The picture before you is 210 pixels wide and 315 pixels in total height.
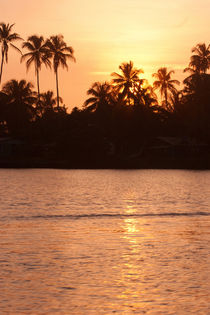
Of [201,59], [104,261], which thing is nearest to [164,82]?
[201,59]

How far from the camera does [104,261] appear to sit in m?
13.7

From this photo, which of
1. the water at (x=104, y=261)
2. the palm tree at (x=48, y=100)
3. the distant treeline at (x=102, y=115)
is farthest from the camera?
the palm tree at (x=48, y=100)

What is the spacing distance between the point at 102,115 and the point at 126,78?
23.1 feet

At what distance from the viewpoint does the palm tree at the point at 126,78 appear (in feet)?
273

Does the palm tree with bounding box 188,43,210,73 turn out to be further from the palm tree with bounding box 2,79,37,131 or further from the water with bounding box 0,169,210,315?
the water with bounding box 0,169,210,315

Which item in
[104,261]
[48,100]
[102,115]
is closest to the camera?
[104,261]

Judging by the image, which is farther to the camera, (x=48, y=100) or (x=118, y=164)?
(x=48, y=100)

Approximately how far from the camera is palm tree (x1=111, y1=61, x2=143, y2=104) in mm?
83250

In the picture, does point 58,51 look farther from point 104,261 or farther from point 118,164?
point 104,261

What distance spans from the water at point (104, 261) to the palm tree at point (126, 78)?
56.5 meters

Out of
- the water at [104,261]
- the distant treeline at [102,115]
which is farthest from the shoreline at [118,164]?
the water at [104,261]

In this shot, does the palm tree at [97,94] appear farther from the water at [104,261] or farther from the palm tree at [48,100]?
the water at [104,261]

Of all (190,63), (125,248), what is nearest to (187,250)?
(125,248)

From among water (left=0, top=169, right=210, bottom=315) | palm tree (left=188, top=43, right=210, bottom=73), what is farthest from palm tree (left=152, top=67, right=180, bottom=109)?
water (left=0, top=169, right=210, bottom=315)
